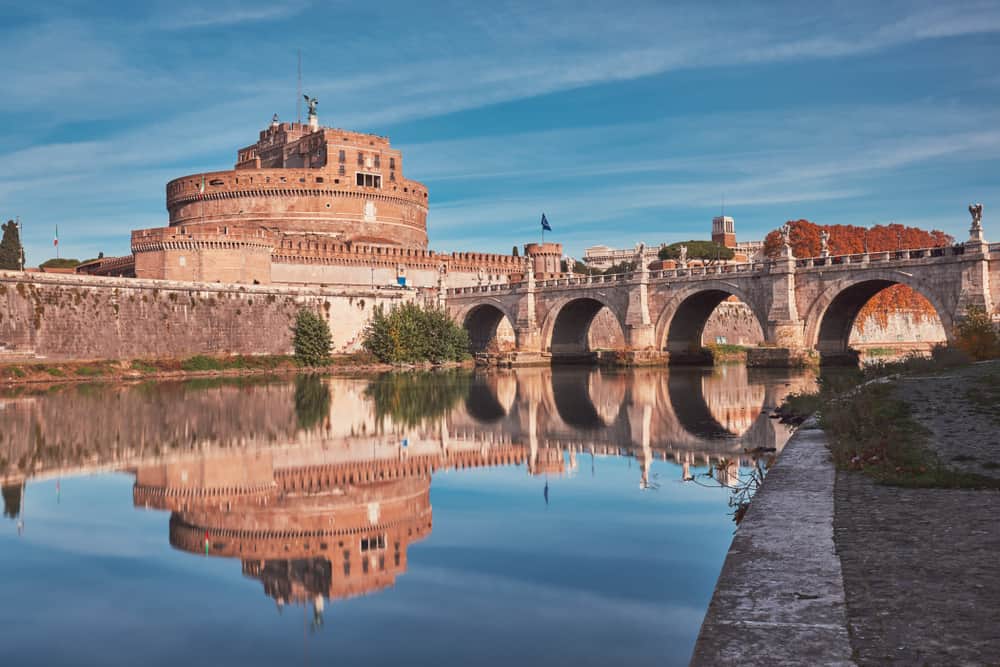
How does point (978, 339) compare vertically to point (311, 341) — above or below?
below

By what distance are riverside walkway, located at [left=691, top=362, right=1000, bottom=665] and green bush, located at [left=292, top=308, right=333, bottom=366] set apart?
48.4 m

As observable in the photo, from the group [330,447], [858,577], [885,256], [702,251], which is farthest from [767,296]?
[702,251]

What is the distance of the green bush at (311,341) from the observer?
56719 millimetres

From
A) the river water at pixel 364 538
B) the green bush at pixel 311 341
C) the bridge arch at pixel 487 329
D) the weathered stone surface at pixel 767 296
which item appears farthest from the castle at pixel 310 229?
the river water at pixel 364 538

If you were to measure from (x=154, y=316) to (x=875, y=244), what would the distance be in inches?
2743

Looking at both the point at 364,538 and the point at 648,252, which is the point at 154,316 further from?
the point at 648,252

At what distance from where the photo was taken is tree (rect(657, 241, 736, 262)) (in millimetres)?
124938

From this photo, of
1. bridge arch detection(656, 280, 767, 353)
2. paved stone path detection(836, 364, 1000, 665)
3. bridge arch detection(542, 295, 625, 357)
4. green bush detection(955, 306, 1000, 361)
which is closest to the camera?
paved stone path detection(836, 364, 1000, 665)

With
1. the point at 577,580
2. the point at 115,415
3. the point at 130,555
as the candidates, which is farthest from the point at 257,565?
the point at 115,415

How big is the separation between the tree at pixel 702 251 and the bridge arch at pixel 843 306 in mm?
72132

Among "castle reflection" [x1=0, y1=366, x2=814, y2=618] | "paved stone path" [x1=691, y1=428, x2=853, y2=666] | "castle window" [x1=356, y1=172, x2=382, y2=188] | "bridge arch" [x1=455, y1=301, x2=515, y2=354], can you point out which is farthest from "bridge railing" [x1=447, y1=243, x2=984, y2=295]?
"paved stone path" [x1=691, y1=428, x2=853, y2=666]

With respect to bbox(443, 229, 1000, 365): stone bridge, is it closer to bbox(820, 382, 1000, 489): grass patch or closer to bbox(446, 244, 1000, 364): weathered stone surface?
bbox(446, 244, 1000, 364): weathered stone surface

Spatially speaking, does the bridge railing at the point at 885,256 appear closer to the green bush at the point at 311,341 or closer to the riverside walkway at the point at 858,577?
the green bush at the point at 311,341

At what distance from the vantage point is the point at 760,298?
50.8m
